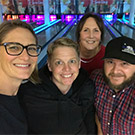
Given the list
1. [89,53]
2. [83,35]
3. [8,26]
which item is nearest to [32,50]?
[8,26]

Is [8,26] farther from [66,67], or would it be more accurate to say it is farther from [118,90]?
[118,90]

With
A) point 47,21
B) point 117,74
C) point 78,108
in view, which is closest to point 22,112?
point 78,108

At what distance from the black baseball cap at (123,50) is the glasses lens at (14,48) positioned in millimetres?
793

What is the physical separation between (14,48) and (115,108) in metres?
1.02

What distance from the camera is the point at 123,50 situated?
150cm

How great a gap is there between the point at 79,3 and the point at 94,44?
16.0m

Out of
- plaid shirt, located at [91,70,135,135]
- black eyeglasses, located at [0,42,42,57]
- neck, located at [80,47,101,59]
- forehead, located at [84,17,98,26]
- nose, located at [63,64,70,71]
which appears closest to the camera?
black eyeglasses, located at [0,42,42,57]

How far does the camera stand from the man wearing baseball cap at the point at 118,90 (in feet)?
4.80

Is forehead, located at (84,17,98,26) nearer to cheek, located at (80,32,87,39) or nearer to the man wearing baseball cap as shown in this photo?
cheek, located at (80,32,87,39)

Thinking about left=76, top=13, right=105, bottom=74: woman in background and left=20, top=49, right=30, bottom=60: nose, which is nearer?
left=20, top=49, right=30, bottom=60: nose

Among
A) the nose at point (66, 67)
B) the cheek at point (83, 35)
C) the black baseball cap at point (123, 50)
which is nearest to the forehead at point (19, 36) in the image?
the nose at point (66, 67)

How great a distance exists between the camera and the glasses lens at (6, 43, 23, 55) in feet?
4.04

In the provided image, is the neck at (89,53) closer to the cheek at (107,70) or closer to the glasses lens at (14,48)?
the cheek at (107,70)

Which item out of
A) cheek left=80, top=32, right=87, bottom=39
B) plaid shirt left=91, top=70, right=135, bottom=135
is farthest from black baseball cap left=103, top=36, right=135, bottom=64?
cheek left=80, top=32, right=87, bottom=39
